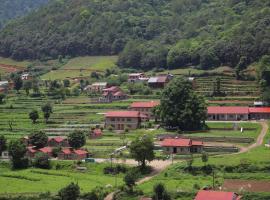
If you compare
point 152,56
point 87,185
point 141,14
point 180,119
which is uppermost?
point 141,14

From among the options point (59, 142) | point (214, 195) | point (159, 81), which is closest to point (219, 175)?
point (214, 195)

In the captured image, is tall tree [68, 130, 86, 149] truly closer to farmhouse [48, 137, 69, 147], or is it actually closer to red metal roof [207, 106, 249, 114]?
farmhouse [48, 137, 69, 147]

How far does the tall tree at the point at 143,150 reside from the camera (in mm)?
46219

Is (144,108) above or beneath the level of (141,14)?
beneath

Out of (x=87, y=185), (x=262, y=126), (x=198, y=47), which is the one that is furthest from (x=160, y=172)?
(x=198, y=47)

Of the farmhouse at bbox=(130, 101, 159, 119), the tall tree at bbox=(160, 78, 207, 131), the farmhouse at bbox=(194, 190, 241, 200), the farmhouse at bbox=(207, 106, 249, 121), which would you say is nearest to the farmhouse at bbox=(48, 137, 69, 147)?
the tall tree at bbox=(160, 78, 207, 131)

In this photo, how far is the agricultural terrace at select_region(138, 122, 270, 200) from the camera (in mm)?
40750

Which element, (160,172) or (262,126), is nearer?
(160,172)

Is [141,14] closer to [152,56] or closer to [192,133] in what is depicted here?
[152,56]

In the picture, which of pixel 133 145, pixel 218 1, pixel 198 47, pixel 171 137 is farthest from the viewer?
pixel 218 1

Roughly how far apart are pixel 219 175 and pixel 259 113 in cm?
1704

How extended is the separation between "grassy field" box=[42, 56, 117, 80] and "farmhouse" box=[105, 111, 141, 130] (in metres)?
27.4

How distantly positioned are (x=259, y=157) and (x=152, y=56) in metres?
42.2

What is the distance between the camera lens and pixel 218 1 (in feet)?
341
